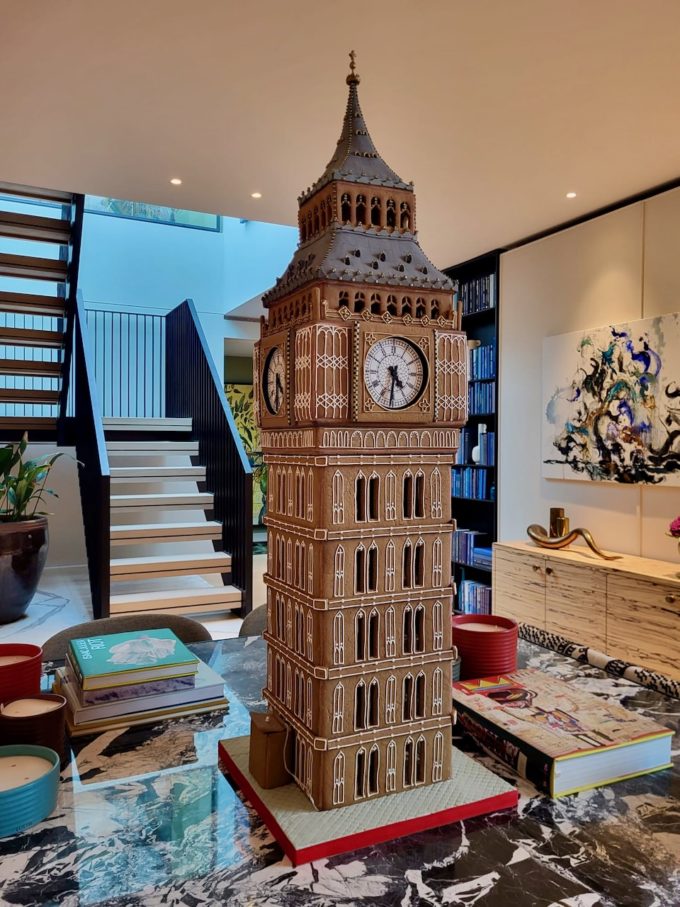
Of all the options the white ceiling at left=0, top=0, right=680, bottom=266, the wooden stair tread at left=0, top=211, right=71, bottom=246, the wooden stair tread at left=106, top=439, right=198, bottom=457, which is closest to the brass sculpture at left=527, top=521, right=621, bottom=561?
the white ceiling at left=0, top=0, right=680, bottom=266

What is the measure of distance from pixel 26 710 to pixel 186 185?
10.4 ft

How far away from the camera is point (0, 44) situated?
2301 mm

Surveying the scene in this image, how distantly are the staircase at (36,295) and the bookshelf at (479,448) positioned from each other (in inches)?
116

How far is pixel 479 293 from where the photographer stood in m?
5.00

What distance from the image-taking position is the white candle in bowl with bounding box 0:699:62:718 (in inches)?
39.6

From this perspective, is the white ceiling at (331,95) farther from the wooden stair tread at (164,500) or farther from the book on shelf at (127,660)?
the wooden stair tread at (164,500)

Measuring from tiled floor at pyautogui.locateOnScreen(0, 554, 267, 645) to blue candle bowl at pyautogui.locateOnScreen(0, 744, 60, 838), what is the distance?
9.72ft

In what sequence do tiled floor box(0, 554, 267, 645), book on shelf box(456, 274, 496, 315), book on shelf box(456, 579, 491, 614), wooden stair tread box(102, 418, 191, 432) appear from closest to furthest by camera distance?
tiled floor box(0, 554, 267, 645)
book on shelf box(456, 579, 491, 614)
book on shelf box(456, 274, 496, 315)
wooden stair tread box(102, 418, 191, 432)

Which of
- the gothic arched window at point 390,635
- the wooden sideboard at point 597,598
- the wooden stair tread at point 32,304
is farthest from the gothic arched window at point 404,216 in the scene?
the wooden stair tread at point 32,304

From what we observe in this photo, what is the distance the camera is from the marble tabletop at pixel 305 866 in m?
0.70

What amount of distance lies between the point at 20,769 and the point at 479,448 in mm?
4408

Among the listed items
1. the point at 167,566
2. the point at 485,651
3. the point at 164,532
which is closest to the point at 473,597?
the point at 167,566

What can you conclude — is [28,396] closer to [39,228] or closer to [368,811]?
[39,228]

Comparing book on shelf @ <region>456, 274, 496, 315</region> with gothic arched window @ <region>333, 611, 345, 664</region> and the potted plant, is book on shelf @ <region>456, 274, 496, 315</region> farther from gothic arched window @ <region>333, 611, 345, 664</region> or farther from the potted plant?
gothic arched window @ <region>333, 611, 345, 664</region>
